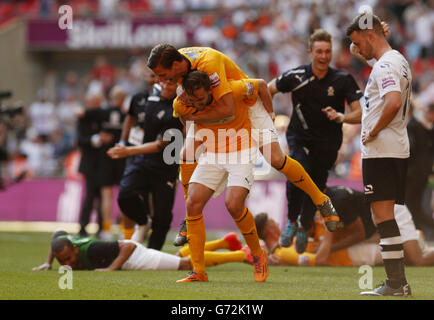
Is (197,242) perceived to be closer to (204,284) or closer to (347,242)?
(204,284)

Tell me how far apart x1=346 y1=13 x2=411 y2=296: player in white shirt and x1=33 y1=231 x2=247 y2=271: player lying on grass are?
2935mm

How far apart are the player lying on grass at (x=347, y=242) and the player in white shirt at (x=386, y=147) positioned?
2839 millimetres

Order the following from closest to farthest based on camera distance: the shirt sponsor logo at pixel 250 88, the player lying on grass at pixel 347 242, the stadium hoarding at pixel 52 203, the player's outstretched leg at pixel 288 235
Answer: the shirt sponsor logo at pixel 250 88 < the player's outstretched leg at pixel 288 235 < the player lying on grass at pixel 347 242 < the stadium hoarding at pixel 52 203

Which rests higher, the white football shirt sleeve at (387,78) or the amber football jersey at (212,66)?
the amber football jersey at (212,66)

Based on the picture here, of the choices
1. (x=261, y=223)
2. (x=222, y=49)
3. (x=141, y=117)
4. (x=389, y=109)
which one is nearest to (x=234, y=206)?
(x=389, y=109)

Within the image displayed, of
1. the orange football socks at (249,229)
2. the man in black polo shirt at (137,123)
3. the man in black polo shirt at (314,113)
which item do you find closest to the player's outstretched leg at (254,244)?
the orange football socks at (249,229)

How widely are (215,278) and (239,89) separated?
78.5 inches

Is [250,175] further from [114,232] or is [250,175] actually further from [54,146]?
[54,146]

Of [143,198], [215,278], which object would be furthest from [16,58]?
[215,278]

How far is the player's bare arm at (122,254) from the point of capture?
28.5 feet

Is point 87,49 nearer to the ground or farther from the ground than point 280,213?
farther from the ground

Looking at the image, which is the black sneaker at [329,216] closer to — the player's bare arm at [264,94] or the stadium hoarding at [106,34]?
the player's bare arm at [264,94]

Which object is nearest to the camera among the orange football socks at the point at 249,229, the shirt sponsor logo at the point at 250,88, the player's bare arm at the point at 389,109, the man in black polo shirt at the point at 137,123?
the player's bare arm at the point at 389,109

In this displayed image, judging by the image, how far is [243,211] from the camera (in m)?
7.66
